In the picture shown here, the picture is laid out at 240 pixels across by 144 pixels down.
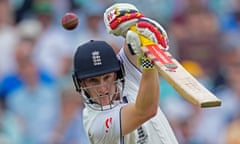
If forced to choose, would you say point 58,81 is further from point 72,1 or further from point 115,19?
point 115,19

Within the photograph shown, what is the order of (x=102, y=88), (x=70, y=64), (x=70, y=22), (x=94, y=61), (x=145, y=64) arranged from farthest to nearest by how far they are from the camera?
1. (x=70, y=64)
2. (x=70, y=22)
3. (x=94, y=61)
4. (x=102, y=88)
5. (x=145, y=64)

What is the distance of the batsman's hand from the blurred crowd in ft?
12.6

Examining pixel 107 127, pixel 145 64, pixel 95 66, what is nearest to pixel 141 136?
pixel 107 127

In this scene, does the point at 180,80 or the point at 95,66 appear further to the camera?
the point at 95,66

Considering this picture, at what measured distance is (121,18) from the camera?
21.2 ft

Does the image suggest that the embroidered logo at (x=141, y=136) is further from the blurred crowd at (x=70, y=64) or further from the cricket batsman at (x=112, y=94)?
the blurred crowd at (x=70, y=64)

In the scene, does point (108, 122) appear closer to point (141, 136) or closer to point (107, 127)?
point (107, 127)

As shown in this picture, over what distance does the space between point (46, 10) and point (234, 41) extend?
2.15 m

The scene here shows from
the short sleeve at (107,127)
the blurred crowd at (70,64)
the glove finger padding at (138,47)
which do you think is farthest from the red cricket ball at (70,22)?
the blurred crowd at (70,64)

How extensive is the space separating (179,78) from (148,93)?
0.35 metres

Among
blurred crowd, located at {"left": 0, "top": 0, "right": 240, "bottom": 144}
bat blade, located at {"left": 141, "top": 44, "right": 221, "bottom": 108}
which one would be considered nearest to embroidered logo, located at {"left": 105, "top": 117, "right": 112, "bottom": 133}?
bat blade, located at {"left": 141, "top": 44, "right": 221, "bottom": 108}

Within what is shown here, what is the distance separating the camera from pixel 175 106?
1039cm

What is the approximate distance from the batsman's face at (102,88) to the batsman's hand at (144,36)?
1.20 ft

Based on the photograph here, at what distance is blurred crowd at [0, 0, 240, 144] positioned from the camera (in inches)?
400
